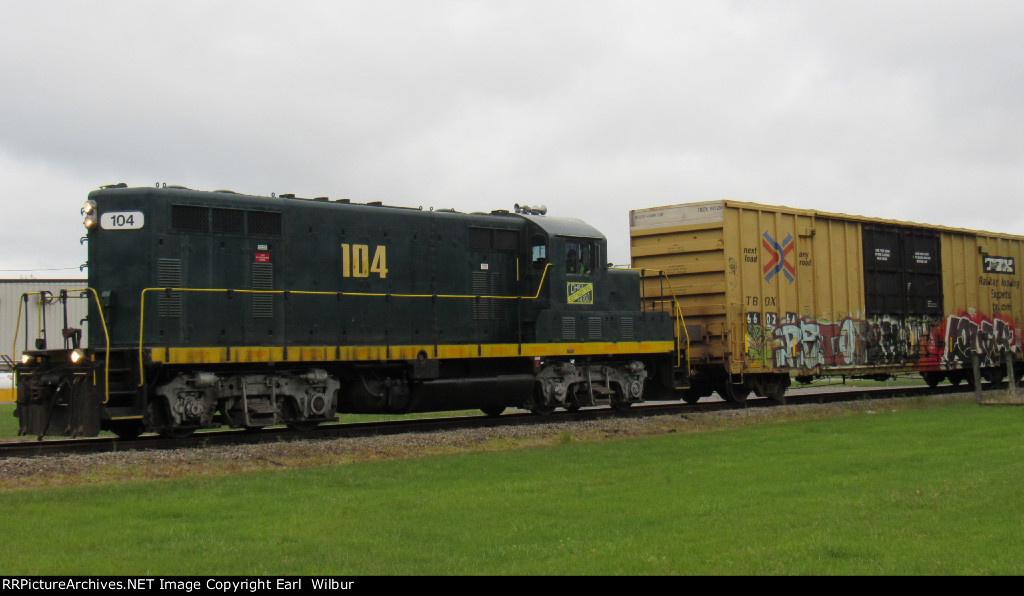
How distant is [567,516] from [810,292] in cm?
1445

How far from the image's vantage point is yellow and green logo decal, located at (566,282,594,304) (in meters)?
16.9

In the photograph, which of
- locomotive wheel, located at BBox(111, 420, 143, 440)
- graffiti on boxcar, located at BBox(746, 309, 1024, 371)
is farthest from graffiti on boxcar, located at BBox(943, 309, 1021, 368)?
locomotive wheel, located at BBox(111, 420, 143, 440)

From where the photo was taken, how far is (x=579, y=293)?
17109mm

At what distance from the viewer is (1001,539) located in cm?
643

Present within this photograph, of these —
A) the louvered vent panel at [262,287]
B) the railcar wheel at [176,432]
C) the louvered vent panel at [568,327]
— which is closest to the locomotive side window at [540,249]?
the louvered vent panel at [568,327]

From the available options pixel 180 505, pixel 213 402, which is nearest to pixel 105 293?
pixel 213 402

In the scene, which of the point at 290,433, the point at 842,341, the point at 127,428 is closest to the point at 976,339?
the point at 842,341

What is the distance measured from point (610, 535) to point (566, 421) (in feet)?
29.7

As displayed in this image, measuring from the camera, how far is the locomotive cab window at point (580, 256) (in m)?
16.9

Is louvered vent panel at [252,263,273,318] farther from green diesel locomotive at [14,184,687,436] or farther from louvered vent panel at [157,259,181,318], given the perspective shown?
louvered vent panel at [157,259,181,318]

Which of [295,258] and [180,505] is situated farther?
[295,258]

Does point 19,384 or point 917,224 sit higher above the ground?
point 917,224

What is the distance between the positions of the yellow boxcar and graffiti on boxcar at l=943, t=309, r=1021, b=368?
38 mm
